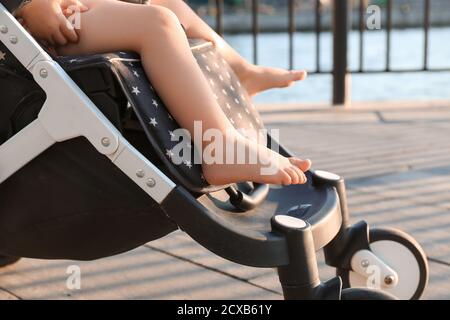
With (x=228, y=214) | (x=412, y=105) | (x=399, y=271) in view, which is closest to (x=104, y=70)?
(x=228, y=214)

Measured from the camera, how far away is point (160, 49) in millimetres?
1649

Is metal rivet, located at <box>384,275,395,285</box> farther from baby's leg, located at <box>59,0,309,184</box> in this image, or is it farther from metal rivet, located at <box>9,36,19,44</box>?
metal rivet, located at <box>9,36,19,44</box>

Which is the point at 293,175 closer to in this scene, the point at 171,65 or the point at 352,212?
the point at 171,65

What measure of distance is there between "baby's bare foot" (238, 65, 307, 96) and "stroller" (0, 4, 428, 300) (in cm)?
59

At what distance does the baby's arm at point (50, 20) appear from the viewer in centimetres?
166

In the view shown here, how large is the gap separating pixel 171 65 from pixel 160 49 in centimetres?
4

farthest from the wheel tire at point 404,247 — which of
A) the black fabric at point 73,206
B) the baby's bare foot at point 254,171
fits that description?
the black fabric at point 73,206

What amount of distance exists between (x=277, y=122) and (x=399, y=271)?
266 centimetres

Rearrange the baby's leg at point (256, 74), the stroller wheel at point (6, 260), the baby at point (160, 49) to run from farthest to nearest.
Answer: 1. the stroller wheel at point (6, 260)
2. the baby's leg at point (256, 74)
3. the baby at point (160, 49)

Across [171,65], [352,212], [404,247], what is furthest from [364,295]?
[352,212]

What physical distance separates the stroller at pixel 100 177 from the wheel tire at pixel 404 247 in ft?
1.27

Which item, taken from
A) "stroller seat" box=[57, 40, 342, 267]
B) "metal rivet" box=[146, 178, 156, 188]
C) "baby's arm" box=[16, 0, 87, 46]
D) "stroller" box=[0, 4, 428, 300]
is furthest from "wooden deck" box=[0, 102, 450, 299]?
"baby's arm" box=[16, 0, 87, 46]

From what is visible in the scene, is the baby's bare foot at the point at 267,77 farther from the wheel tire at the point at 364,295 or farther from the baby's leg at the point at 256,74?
the wheel tire at the point at 364,295

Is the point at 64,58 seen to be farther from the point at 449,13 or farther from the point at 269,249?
the point at 449,13
